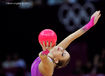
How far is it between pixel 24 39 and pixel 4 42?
0.58m

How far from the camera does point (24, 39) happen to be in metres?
8.83

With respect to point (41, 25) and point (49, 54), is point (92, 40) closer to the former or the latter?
point (41, 25)

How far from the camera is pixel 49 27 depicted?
8.20m

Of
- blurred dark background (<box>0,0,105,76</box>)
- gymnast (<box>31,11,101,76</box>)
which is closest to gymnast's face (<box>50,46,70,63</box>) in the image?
gymnast (<box>31,11,101,76</box>)

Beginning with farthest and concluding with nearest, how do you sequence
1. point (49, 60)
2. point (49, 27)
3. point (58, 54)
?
point (49, 27) < point (58, 54) < point (49, 60)

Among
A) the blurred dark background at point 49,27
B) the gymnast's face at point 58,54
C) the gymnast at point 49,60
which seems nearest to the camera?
the gymnast at point 49,60

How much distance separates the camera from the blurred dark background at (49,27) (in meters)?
7.89

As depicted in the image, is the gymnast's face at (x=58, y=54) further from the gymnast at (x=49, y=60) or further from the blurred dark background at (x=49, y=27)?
the blurred dark background at (x=49, y=27)

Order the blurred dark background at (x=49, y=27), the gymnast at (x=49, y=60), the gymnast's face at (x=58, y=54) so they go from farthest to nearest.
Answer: the blurred dark background at (x=49, y=27), the gymnast's face at (x=58, y=54), the gymnast at (x=49, y=60)

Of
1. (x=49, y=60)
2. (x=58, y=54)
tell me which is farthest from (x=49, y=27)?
(x=49, y=60)

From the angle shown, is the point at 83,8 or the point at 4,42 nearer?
the point at 83,8

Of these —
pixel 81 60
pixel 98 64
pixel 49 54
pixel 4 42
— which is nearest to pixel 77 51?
pixel 81 60

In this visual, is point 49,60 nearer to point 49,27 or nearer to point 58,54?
point 58,54

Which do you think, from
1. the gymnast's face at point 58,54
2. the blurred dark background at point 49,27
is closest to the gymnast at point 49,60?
the gymnast's face at point 58,54
